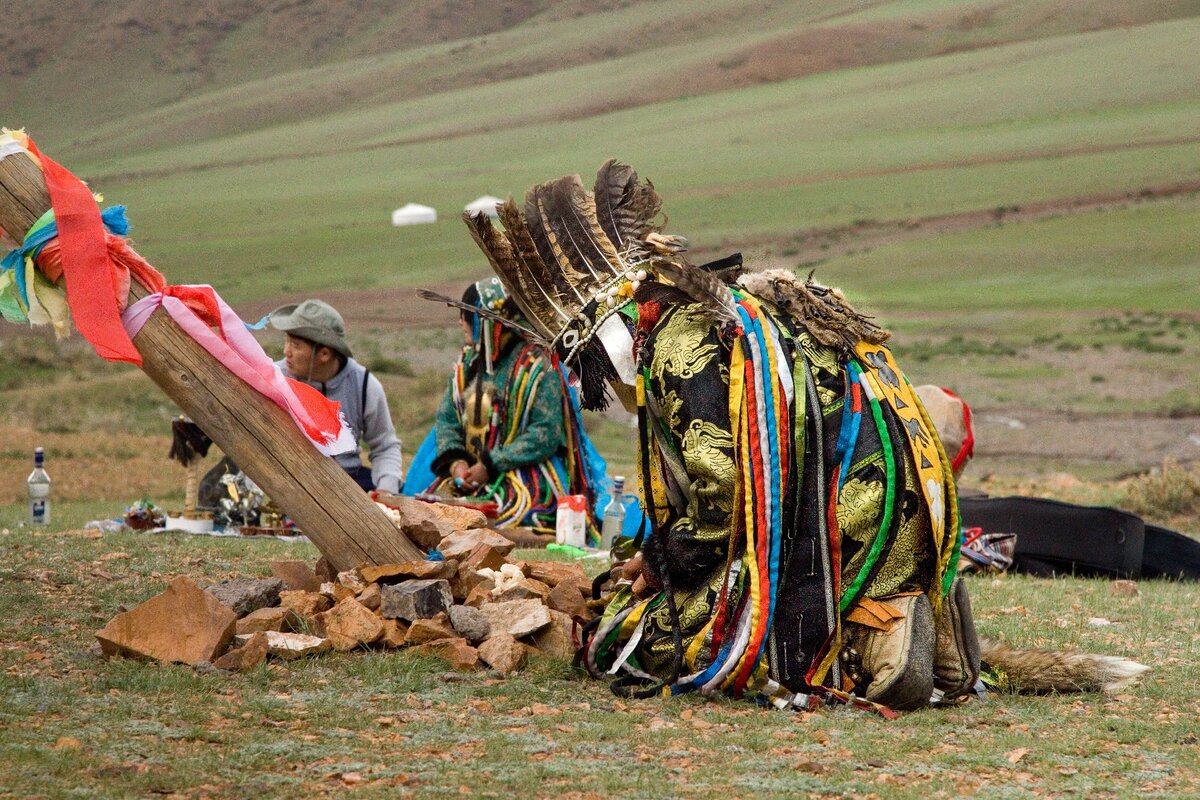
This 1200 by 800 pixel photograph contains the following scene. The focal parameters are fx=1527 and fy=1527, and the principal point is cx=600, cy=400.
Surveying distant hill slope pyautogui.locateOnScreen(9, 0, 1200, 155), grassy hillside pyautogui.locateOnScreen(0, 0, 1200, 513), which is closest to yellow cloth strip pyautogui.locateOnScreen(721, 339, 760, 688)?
grassy hillside pyautogui.locateOnScreen(0, 0, 1200, 513)

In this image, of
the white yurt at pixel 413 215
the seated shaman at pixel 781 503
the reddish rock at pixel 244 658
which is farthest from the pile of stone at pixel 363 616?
the white yurt at pixel 413 215

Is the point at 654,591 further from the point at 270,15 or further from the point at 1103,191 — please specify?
the point at 270,15

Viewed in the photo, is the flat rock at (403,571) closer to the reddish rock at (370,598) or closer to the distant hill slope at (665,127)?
the reddish rock at (370,598)

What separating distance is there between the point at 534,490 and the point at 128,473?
6.90 meters

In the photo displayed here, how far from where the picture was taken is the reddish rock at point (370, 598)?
573cm

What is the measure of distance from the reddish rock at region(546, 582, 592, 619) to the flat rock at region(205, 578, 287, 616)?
42.8 inches

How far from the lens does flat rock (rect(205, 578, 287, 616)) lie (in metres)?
5.86

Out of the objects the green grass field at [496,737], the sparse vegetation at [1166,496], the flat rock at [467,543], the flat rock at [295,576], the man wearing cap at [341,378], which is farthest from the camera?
the sparse vegetation at [1166,496]

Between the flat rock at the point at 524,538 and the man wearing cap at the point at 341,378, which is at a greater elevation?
the man wearing cap at the point at 341,378

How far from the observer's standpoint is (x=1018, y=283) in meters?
37.7

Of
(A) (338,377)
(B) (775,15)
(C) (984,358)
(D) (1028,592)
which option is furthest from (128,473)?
(B) (775,15)

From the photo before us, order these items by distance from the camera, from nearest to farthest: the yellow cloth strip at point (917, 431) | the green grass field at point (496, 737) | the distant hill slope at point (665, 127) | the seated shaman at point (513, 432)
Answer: the green grass field at point (496, 737) < the yellow cloth strip at point (917, 431) < the seated shaman at point (513, 432) < the distant hill slope at point (665, 127)

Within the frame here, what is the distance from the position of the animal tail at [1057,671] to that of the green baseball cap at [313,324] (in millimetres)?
4609

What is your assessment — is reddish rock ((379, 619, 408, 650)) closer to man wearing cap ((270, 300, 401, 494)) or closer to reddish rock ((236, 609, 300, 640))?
reddish rock ((236, 609, 300, 640))
